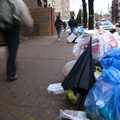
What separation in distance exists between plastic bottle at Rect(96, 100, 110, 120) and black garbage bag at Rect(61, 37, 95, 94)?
370mm

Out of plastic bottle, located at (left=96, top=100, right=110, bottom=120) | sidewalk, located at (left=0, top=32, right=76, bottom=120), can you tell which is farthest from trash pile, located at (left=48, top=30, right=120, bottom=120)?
sidewalk, located at (left=0, top=32, right=76, bottom=120)

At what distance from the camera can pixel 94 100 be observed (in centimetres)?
200

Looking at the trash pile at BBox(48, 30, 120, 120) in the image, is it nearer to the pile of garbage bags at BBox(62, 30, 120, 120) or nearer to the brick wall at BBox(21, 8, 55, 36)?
the pile of garbage bags at BBox(62, 30, 120, 120)

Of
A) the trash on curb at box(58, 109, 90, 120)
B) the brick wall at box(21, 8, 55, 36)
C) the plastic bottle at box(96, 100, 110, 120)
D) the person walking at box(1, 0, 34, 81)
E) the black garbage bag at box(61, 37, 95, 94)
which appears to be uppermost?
the brick wall at box(21, 8, 55, 36)

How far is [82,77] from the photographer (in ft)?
7.54

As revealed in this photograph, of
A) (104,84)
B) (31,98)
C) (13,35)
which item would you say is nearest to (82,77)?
(104,84)

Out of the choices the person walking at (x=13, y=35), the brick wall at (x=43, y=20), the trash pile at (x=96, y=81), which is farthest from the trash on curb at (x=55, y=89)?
the brick wall at (x=43, y=20)

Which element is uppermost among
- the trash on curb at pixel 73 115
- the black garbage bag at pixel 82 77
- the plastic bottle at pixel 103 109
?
the black garbage bag at pixel 82 77

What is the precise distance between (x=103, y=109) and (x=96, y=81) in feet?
1.41

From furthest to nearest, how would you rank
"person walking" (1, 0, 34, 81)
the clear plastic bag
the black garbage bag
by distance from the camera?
"person walking" (1, 0, 34, 81), the black garbage bag, the clear plastic bag

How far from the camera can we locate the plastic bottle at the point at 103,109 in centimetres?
184

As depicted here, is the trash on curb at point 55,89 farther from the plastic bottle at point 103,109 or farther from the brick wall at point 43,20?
the brick wall at point 43,20

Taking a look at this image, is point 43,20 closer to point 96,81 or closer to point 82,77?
point 82,77

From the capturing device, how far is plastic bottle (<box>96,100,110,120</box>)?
184 cm
